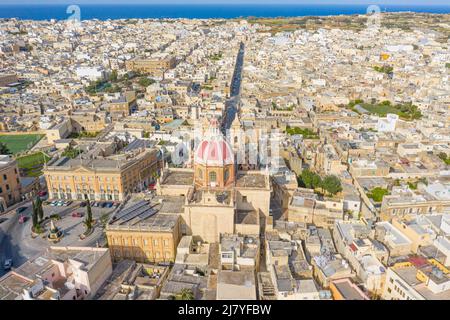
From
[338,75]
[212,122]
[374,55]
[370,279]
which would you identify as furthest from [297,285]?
[374,55]

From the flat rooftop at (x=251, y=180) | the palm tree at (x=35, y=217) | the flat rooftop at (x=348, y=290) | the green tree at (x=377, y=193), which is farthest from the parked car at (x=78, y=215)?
the green tree at (x=377, y=193)

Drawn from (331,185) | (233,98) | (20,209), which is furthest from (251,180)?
(233,98)

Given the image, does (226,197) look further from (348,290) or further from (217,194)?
(348,290)

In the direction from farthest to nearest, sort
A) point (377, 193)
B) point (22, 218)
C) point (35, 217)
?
point (377, 193) → point (22, 218) → point (35, 217)

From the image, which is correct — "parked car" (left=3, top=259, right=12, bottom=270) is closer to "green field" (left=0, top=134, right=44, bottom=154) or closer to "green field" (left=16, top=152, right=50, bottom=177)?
"green field" (left=16, top=152, right=50, bottom=177)

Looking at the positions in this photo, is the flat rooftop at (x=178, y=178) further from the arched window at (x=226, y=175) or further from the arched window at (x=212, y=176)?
the arched window at (x=226, y=175)

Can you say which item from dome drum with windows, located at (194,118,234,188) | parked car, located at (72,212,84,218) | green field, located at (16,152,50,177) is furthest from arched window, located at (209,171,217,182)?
green field, located at (16,152,50,177)
